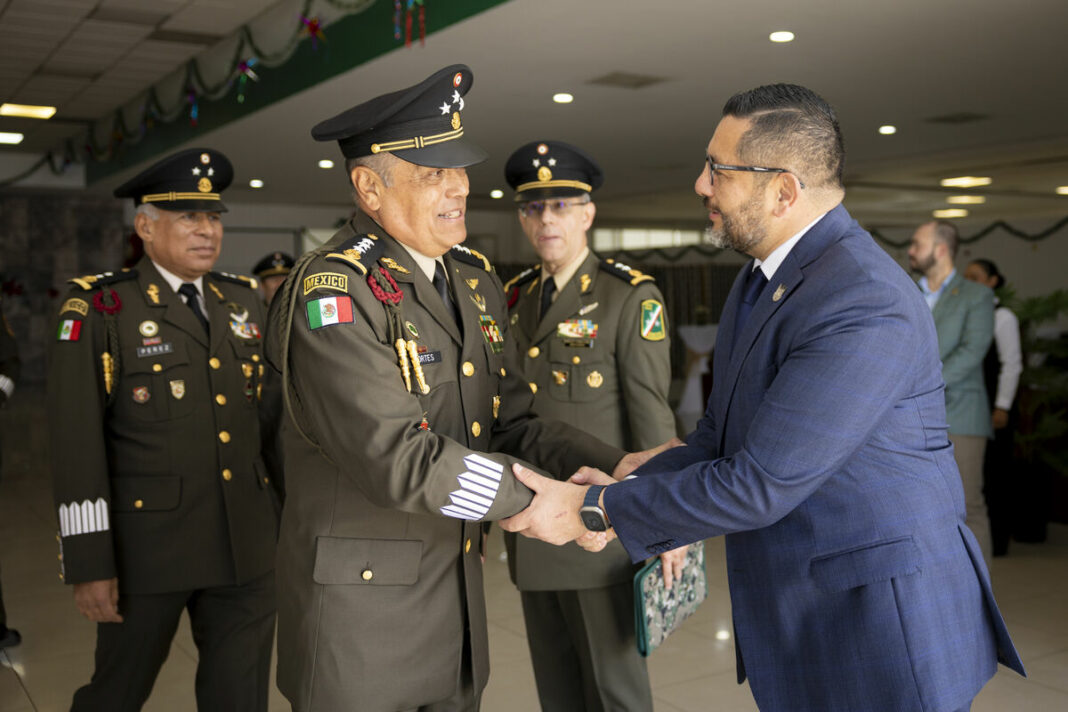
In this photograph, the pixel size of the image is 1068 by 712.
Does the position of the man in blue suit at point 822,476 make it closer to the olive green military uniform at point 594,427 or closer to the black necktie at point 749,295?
the black necktie at point 749,295

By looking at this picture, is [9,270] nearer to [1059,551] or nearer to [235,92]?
[235,92]

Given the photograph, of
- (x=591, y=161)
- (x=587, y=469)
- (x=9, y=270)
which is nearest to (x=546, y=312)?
(x=591, y=161)

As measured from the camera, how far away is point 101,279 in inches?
113

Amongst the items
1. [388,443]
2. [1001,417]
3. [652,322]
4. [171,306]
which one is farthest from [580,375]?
[1001,417]

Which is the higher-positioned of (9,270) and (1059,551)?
(9,270)

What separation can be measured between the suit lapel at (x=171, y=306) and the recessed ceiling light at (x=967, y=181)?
12.5 m

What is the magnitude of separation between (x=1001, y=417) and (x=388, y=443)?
197 inches

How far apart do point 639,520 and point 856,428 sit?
44cm

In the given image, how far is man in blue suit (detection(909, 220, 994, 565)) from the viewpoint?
16.5 ft

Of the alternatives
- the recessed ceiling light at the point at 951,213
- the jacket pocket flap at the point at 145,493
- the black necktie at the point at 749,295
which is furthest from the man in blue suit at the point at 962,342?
the recessed ceiling light at the point at 951,213

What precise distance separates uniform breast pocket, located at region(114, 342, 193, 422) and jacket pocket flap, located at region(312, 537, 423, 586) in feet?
3.78

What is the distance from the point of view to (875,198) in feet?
52.0

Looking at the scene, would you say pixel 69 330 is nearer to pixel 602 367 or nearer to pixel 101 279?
pixel 101 279

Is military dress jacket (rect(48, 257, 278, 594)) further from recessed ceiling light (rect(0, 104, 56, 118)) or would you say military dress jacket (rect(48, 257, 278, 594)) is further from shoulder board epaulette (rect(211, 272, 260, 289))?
recessed ceiling light (rect(0, 104, 56, 118))
